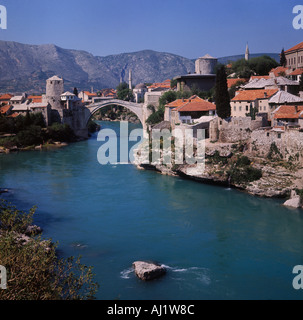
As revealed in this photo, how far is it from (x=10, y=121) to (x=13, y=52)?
14365 centimetres

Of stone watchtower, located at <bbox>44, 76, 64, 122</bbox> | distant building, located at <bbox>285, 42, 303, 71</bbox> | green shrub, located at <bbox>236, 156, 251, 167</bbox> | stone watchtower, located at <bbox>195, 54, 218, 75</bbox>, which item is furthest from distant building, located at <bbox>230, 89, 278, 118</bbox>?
stone watchtower, located at <bbox>44, 76, 64, 122</bbox>

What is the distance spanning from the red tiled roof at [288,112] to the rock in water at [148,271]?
1214 cm

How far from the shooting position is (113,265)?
11.3 metres

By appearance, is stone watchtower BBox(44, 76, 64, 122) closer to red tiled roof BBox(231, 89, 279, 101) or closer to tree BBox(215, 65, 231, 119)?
red tiled roof BBox(231, 89, 279, 101)

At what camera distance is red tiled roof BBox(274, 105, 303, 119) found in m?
19.5

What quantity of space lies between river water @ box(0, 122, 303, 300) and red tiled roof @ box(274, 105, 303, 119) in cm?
482

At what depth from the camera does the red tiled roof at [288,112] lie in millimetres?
19531

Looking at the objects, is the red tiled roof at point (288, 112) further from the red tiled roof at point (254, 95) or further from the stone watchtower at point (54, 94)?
the stone watchtower at point (54, 94)

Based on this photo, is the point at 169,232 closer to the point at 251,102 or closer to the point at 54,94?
the point at 251,102

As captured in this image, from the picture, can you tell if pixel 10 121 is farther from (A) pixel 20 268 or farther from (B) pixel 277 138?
(A) pixel 20 268

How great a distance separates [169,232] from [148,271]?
344 cm

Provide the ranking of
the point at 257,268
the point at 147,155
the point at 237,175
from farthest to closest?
the point at 147,155 → the point at 237,175 → the point at 257,268
